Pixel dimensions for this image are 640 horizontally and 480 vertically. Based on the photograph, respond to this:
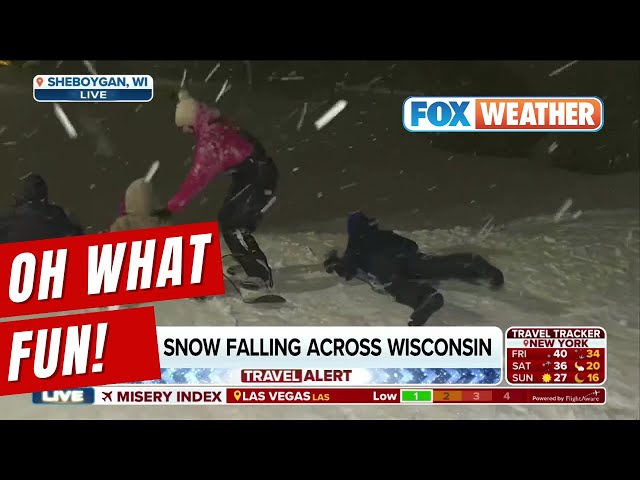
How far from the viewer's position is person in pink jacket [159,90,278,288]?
3215 mm

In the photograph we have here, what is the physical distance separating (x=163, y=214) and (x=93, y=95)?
587 millimetres

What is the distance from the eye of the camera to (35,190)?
126 inches

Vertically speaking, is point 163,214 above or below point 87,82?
below

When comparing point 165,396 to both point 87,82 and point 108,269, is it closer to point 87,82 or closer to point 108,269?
point 108,269

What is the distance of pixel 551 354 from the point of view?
3.24 meters

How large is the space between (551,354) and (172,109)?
6.33ft

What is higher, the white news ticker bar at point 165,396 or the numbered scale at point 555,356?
the numbered scale at point 555,356

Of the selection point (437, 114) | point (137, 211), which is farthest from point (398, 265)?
point (137, 211)

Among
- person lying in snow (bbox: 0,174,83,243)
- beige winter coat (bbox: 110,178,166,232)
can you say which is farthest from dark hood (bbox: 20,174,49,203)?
beige winter coat (bbox: 110,178,166,232)

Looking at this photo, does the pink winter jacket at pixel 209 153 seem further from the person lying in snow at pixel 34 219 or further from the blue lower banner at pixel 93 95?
the person lying in snow at pixel 34 219

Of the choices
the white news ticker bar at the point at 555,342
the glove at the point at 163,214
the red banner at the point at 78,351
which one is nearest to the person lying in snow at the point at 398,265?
the white news ticker bar at the point at 555,342

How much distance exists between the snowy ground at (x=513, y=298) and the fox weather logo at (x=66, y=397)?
33 millimetres

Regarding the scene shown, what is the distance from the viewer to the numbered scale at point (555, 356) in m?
3.24

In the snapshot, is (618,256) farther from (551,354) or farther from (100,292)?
(100,292)
